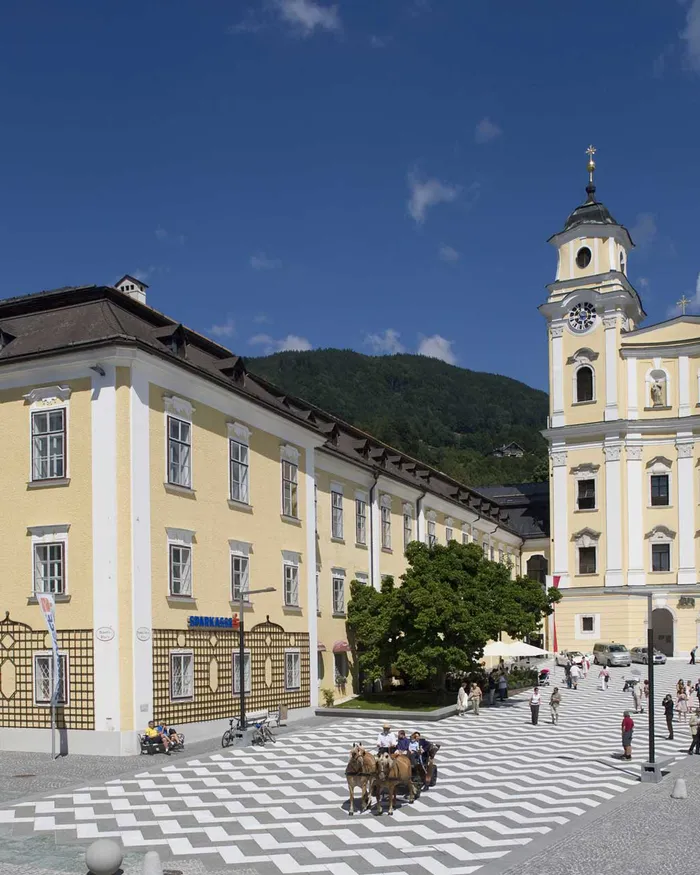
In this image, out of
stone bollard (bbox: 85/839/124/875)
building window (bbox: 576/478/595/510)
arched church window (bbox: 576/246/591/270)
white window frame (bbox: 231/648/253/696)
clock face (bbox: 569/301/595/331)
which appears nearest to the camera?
stone bollard (bbox: 85/839/124/875)

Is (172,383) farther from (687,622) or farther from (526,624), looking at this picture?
(687,622)

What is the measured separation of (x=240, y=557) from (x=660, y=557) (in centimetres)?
4408

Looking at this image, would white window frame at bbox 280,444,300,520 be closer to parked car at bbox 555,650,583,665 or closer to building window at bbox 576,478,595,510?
parked car at bbox 555,650,583,665

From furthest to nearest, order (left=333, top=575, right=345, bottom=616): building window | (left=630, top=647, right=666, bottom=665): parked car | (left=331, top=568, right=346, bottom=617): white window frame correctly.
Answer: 1. (left=630, top=647, right=666, bottom=665): parked car
2. (left=333, top=575, right=345, bottom=616): building window
3. (left=331, top=568, right=346, bottom=617): white window frame

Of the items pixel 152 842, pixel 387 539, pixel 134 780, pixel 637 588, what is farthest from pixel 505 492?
pixel 152 842

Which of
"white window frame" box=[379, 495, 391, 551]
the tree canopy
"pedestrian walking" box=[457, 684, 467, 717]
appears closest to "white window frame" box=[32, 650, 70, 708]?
the tree canopy

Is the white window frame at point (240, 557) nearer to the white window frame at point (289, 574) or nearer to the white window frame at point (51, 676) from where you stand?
the white window frame at point (289, 574)

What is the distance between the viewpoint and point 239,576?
3309 cm

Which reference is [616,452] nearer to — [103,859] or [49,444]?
[49,444]

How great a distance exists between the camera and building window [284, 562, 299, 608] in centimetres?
3659

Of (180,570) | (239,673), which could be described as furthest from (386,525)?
(180,570)

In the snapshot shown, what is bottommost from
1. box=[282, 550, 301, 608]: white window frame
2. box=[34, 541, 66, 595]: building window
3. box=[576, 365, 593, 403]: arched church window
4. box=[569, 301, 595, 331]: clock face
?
box=[282, 550, 301, 608]: white window frame

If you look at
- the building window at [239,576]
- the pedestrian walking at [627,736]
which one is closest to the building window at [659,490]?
the building window at [239,576]

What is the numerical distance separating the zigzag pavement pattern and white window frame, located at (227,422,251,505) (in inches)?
310
